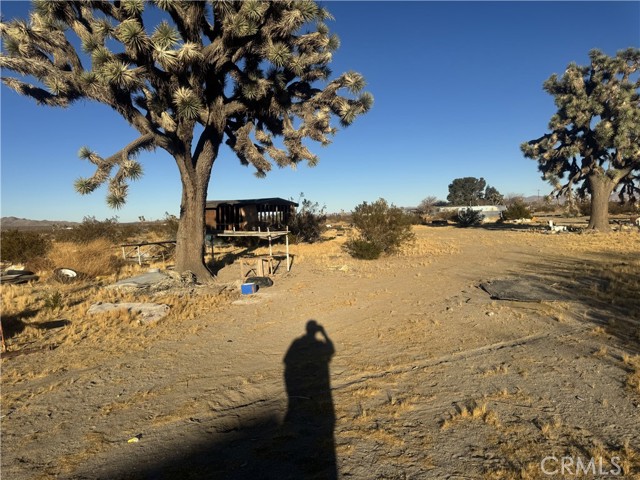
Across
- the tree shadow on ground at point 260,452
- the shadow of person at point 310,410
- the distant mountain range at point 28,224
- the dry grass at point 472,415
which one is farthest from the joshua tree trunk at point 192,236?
the distant mountain range at point 28,224

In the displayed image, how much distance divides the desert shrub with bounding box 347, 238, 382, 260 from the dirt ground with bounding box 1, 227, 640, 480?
8161 mm

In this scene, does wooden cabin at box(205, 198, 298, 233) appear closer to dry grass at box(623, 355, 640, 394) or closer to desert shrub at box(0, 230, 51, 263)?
desert shrub at box(0, 230, 51, 263)

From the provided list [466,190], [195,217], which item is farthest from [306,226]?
[466,190]

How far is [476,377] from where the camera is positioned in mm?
4277

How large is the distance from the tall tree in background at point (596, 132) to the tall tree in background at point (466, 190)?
79515mm

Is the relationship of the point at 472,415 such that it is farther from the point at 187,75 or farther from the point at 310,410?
the point at 187,75

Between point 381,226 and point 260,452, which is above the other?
point 381,226

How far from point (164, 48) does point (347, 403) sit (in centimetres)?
941

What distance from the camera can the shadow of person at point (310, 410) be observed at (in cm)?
293

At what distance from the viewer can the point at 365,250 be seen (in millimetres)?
16531

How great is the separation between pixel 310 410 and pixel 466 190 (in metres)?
111

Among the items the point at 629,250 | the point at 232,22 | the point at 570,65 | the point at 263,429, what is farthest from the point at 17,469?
the point at 570,65

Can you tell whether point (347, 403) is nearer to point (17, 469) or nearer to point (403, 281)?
point (17, 469)

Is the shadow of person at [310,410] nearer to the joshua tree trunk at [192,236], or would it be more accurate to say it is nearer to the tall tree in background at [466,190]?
the joshua tree trunk at [192,236]
